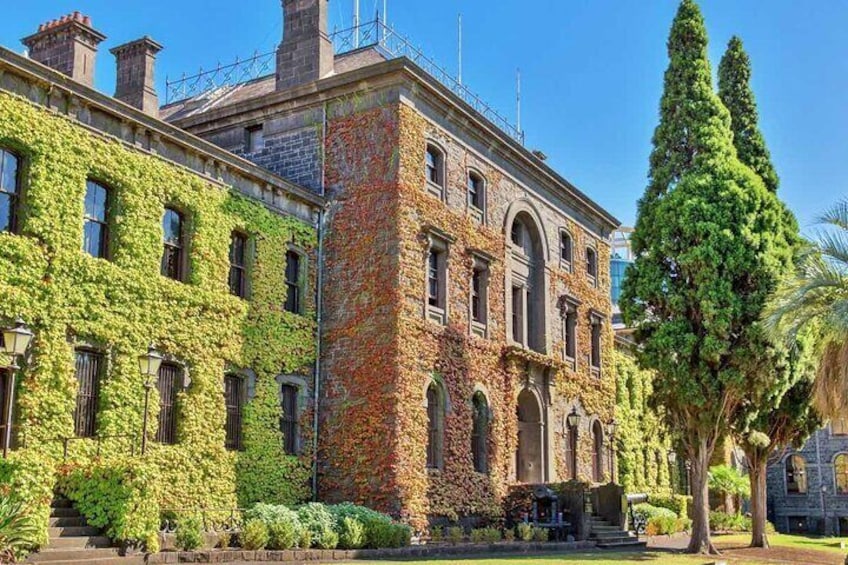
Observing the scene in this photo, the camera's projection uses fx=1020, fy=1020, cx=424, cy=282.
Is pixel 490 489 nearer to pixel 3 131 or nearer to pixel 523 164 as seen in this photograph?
pixel 523 164

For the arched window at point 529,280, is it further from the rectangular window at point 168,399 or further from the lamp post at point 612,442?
the rectangular window at point 168,399

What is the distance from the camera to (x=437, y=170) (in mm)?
29531

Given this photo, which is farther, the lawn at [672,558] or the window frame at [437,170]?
the window frame at [437,170]

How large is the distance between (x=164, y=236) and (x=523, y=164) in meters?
14.3

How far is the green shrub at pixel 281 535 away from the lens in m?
20.7

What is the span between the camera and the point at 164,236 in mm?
23500

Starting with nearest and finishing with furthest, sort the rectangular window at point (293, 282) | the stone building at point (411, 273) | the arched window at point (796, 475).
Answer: the stone building at point (411, 273), the rectangular window at point (293, 282), the arched window at point (796, 475)

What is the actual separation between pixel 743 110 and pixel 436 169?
11546 mm

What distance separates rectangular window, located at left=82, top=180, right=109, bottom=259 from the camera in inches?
847

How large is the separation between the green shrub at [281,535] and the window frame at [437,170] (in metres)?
11.4

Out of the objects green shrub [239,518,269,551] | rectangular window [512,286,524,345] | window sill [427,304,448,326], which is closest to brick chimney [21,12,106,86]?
window sill [427,304,448,326]

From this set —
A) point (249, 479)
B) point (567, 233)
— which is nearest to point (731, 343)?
point (567, 233)

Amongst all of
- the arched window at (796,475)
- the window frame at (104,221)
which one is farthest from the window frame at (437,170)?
the arched window at (796,475)

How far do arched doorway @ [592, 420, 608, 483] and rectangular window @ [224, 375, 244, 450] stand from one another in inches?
685
